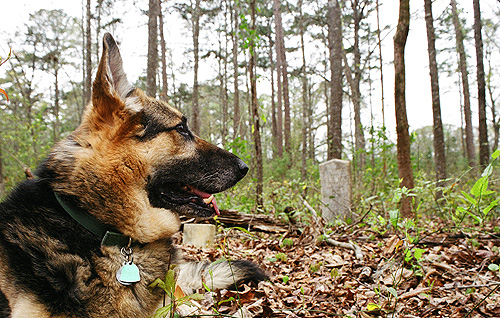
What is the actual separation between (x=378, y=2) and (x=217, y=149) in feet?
59.3

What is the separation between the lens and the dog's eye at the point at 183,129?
2.37 metres

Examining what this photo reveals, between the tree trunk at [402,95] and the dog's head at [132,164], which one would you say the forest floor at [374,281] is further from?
the tree trunk at [402,95]

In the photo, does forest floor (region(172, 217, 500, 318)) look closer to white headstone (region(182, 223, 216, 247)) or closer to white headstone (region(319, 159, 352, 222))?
white headstone (region(182, 223, 216, 247))

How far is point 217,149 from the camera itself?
2.53 m

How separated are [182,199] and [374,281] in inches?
75.7

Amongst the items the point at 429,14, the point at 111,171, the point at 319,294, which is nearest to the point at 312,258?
the point at 319,294

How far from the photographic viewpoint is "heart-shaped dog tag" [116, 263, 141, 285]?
70.5 inches

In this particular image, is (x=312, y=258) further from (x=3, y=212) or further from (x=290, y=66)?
(x=290, y=66)

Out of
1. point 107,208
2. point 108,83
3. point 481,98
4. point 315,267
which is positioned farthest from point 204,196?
point 481,98

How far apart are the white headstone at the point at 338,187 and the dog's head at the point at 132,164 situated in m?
3.45

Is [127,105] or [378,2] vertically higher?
[378,2]

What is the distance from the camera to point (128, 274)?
1.81 m

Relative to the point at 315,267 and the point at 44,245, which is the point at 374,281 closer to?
the point at 315,267

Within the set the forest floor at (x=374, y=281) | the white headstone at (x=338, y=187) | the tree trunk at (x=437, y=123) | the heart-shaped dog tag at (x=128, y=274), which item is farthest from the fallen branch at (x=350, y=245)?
the tree trunk at (x=437, y=123)
